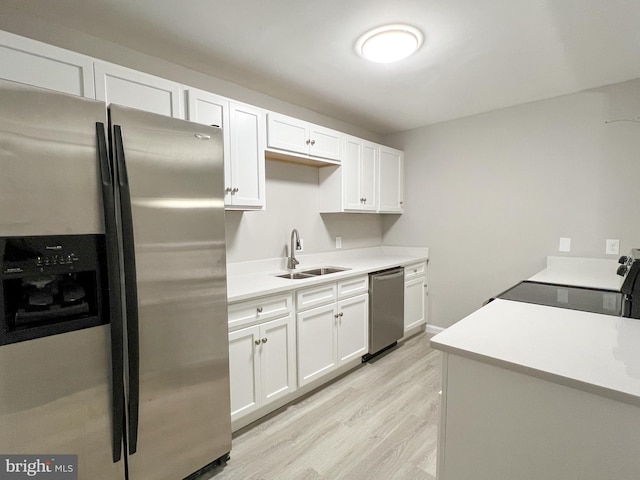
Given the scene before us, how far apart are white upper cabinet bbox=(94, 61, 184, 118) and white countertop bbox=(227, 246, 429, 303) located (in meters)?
1.15

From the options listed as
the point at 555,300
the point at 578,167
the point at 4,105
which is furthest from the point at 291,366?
the point at 578,167

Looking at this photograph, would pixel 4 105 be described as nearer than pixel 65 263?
Yes

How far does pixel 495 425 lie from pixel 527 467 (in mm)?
123

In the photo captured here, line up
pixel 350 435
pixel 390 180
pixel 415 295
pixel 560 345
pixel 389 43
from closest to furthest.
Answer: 1. pixel 560 345
2. pixel 389 43
3. pixel 350 435
4. pixel 415 295
5. pixel 390 180

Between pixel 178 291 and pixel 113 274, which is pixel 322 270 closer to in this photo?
pixel 178 291

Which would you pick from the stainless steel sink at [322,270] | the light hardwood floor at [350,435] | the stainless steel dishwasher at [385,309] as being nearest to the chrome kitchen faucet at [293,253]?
the stainless steel sink at [322,270]

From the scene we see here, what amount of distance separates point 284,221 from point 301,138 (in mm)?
772

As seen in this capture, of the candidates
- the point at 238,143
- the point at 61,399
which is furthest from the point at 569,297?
the point at 61,399

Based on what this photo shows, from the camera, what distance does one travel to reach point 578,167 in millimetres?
2613

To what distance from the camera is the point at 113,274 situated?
46.2 inches

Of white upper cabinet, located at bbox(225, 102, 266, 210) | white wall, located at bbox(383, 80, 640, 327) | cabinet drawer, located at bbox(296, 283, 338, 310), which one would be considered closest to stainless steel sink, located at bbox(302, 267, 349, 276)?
cabinet drawer, located at bbox(296, 283, 338, 310)

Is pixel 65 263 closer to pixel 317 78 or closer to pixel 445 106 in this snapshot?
pixel 317 78

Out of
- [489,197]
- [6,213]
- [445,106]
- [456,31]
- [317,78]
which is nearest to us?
[6,213]

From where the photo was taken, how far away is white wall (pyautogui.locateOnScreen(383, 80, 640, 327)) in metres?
2.46
